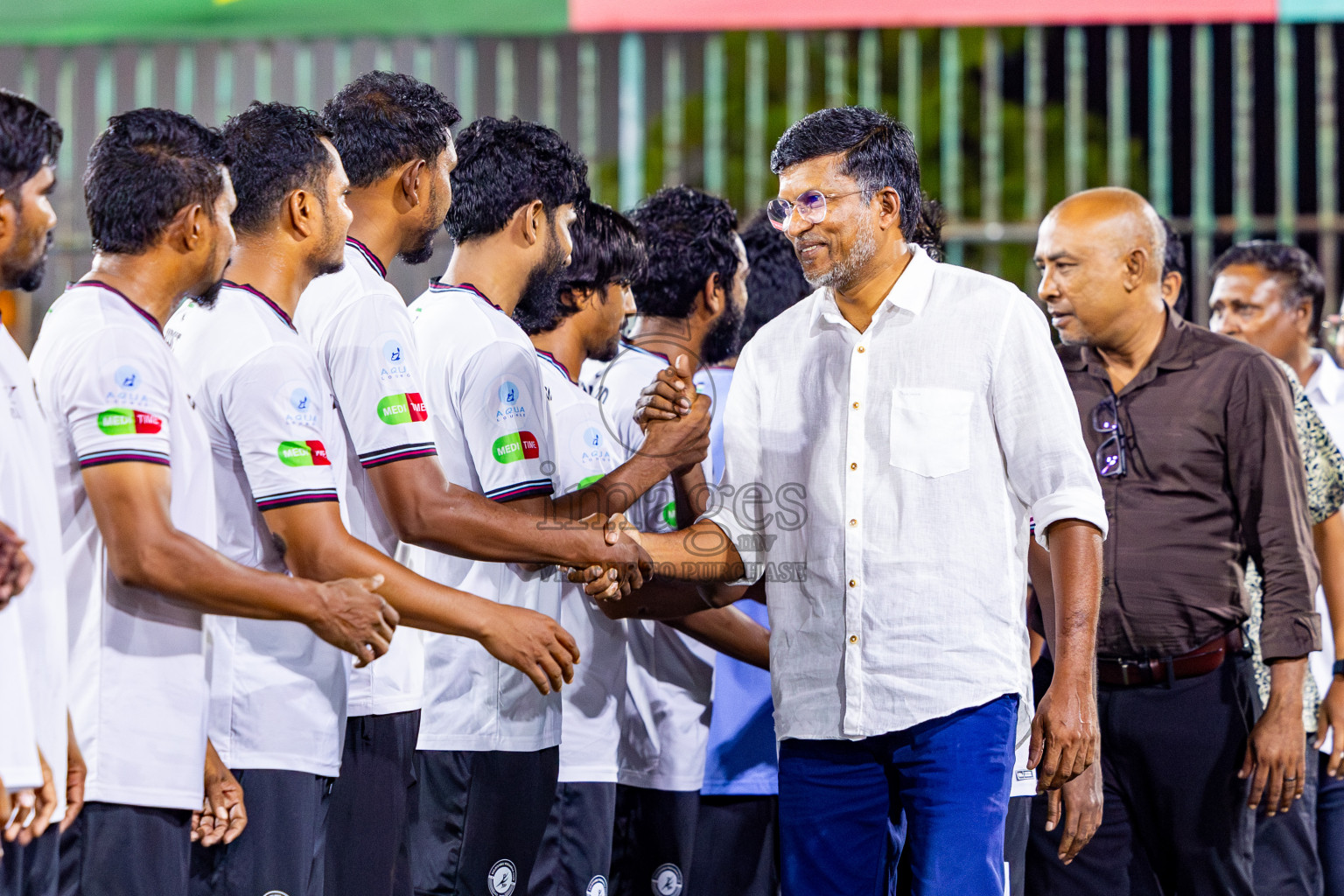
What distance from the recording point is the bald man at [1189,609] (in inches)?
135

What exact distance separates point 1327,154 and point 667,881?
276 inches

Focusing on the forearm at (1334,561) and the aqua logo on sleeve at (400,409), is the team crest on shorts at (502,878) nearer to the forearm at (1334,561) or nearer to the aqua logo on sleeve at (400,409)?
the aqua logo on sleeve at (400,409)

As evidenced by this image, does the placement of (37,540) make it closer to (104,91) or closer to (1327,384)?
(1327,384)

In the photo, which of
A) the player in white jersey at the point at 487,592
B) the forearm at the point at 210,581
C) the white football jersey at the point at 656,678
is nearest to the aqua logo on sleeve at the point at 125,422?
the forearm at the point at 210,581

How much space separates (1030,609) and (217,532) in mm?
2125

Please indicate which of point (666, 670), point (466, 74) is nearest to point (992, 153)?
point (466, 74)

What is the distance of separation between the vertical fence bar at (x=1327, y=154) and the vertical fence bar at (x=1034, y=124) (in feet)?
5.31

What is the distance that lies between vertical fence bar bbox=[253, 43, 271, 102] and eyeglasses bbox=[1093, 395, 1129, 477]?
6950 mm

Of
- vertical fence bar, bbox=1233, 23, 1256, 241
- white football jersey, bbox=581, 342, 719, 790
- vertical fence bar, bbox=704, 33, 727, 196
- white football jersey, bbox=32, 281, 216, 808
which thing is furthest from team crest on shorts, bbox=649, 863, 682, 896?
vertical fence bar, bbox=1233, 23, 1256, 241

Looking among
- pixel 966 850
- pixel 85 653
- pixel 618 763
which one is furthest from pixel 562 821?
pixel 85 653

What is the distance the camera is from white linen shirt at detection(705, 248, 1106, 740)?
2.71 meters

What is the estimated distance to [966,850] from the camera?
8.64ft

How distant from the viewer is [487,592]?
3.25 metres

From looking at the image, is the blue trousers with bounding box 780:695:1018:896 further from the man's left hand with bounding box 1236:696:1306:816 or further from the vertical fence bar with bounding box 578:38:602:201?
the vertical fence bar with bounding box 578:38:602:201
